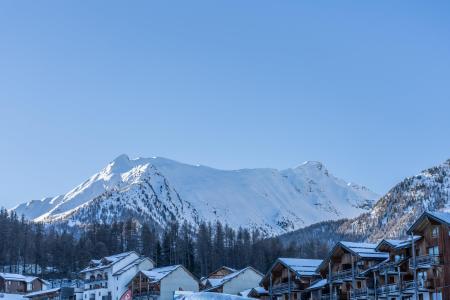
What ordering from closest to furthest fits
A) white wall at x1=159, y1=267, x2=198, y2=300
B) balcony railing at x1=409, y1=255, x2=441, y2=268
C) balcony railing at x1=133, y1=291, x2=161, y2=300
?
balcony railing at x1=409, y1=255, x2=441, y2=268 < white wall at x1=159, y1=267, x2=198, y2=300 < balcony railing at x1=133, y1=291, x2=161, y2=300

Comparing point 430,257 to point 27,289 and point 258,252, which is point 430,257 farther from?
point 258,252

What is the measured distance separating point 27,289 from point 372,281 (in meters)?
90.8

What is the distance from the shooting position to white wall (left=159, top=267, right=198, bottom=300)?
12212 cm

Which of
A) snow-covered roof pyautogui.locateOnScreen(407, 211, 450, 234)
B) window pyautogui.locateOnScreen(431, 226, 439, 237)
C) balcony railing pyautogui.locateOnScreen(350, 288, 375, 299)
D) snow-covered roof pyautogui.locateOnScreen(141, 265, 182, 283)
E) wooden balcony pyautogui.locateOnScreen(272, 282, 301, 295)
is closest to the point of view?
snow-covered roof pyautogui.locateOnScreen(407, 211, 450, 234)

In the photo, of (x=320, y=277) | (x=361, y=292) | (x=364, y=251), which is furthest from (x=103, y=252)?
(x=361, y=292)

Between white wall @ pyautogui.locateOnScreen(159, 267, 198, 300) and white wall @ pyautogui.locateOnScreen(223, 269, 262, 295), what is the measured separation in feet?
27.2

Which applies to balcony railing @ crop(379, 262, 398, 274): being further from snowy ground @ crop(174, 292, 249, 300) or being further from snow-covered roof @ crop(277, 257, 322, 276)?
snowy ground @ crop(174, 292, 249, 300)

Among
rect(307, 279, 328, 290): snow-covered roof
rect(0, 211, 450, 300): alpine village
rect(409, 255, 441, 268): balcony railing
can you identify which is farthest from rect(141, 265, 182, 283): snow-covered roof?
rect(409, 255, 441, 268): balcony railing

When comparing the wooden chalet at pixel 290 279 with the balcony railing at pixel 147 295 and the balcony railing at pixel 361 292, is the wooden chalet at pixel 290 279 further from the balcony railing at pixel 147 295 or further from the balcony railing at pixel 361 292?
the balcony railing at pixel 147 295

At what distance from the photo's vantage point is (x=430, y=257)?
72.4m

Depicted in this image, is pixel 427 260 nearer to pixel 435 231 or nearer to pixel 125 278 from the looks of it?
pixel 435 231

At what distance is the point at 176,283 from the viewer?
123812mm

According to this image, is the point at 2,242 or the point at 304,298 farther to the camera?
the point at 2,242

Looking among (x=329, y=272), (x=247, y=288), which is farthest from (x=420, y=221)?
(x=247, y=288)
